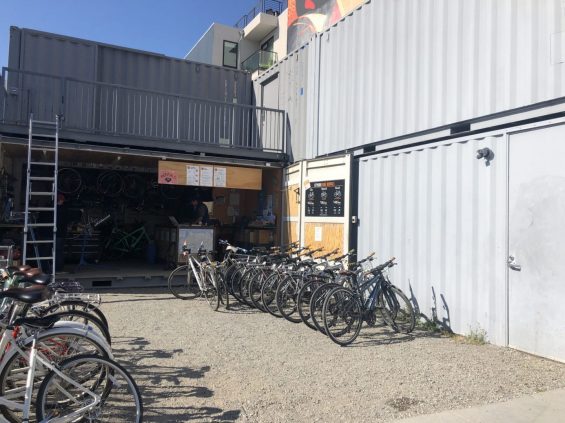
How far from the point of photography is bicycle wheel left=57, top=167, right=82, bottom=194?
11898 mm

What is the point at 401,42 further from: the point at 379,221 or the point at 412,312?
the point at 412,312

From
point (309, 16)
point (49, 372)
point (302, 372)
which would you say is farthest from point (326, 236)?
point (309, 16)

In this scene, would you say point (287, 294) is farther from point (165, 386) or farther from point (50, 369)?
point (50, 369)

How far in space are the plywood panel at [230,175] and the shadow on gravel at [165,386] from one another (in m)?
4.86

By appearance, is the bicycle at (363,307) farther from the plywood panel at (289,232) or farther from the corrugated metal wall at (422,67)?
the plywood panel at (289,232)

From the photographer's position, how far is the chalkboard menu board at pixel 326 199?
8.84 meters

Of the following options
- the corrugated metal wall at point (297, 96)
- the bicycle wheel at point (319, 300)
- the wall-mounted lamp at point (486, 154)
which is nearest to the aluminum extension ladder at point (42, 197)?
the bicycle wheel at point (319, 300)

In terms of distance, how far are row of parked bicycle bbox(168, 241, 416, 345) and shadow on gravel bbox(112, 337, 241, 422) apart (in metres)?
2.00

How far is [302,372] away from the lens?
194 inches

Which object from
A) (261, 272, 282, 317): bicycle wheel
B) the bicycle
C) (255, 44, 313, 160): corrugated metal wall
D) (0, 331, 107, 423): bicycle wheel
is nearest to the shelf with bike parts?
(255, 44, 313, 160): corrugated metal wall

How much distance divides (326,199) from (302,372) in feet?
15.6

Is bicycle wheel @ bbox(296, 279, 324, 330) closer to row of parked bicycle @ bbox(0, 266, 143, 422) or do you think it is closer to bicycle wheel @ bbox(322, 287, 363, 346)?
bicycle wheel @ bbox(322, 287, 363, 346)

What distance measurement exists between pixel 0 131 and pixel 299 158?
5966mm

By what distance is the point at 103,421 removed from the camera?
3.58 m
